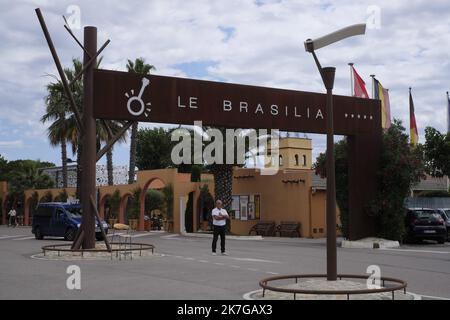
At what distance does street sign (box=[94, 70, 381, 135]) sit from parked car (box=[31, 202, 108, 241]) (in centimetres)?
902

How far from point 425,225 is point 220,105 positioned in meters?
10.9

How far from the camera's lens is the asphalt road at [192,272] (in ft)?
36.8

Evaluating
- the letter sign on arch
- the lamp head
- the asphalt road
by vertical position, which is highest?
the letter sign on arch

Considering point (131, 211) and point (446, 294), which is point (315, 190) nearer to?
point (131, 211)

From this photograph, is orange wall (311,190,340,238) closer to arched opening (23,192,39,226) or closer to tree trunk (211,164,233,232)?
tree trunk (211,164,233,232)

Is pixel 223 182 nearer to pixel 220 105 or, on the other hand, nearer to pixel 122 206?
pixel 220 105

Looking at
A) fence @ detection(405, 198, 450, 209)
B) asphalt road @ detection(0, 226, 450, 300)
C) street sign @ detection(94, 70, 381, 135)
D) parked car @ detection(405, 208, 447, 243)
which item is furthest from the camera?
fence @ detection(405, 198, 450, 209)

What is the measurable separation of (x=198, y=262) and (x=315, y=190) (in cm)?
1679

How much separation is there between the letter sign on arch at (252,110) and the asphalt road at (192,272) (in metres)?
4.66

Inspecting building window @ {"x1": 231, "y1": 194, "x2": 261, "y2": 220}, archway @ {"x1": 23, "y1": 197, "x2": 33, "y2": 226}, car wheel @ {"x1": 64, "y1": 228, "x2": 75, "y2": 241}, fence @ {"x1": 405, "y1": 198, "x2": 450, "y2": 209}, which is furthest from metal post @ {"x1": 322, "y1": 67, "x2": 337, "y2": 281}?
archway @ {"x1": 23, "y1": 197, "x2": 33, "y2": 226}

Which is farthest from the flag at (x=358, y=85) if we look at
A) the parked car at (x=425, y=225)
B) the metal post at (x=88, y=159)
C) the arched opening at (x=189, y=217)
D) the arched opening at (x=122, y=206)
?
the metal post at (x=88, y=159)

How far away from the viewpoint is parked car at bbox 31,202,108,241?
28.9 metres
